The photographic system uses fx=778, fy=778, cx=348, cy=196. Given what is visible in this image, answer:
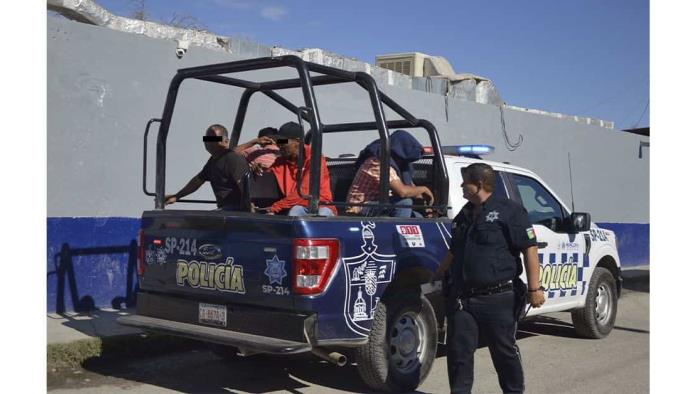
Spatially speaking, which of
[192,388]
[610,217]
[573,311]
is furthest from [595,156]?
[192,388]

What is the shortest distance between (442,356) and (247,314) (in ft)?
9.27

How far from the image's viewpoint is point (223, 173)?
22.2ft

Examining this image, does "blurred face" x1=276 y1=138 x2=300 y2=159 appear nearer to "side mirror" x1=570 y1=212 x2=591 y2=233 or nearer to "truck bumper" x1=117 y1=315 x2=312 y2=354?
"truck bumper" x1=117 y1=315 x2=312 y2=354

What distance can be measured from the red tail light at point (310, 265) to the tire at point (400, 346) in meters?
0.67

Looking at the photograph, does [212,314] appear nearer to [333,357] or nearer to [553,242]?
[333,357]

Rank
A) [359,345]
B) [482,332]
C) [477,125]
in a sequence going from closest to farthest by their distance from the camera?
[482,332], [359,345], [477,125]

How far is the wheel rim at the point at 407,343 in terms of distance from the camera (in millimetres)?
6012

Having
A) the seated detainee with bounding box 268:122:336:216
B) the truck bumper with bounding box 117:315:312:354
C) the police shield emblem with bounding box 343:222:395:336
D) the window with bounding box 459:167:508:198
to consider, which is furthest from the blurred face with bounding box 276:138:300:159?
the window with bounding box 459:167:508:198

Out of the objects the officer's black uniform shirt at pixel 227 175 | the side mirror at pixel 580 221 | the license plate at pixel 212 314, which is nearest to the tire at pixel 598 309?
the side mirror at pixel 580 221

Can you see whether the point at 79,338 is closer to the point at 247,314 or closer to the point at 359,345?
the point at 247,314

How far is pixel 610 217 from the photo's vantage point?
19031mm

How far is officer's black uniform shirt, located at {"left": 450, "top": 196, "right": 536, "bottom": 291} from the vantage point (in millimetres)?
5152

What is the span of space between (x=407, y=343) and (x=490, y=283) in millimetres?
1224

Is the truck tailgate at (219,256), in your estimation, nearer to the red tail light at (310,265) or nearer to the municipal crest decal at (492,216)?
the red tail light at (310,265)
